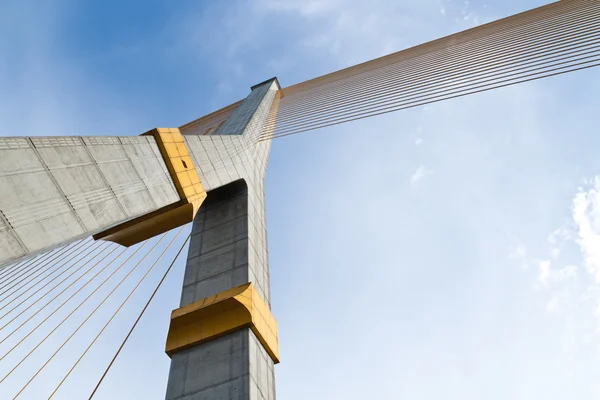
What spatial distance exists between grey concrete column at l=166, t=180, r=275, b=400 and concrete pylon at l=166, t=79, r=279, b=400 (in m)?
0.02

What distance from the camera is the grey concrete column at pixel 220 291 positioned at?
25.5 ft

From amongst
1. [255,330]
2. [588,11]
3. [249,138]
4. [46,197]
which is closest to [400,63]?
[588,11]

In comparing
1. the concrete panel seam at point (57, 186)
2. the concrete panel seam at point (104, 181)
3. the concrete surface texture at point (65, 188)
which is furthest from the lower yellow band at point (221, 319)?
the concrete panel seam at point (57, 186)

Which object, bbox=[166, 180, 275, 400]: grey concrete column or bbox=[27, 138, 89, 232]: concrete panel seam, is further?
bbox=[166, 180, 275, 400]: grey concrete column

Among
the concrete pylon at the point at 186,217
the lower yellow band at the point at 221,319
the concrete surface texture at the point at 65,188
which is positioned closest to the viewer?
the concrete surface texture at the point at 65,188

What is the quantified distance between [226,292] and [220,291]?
436 millimetres

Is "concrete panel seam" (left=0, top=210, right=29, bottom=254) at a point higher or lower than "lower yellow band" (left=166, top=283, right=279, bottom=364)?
higher

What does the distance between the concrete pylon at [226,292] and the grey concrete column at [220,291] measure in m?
0.02

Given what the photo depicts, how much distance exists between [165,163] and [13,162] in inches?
132

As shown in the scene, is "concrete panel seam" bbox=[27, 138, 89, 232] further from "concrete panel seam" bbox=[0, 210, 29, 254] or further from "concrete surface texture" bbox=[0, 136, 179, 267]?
"concrete panel seam" bbox=[0, 210, 29, 254]

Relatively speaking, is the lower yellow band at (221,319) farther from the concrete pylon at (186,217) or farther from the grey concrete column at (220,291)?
the grey concrete column at (220,291)

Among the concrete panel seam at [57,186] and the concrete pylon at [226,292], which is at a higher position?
the concrete panel seam at [57,186]

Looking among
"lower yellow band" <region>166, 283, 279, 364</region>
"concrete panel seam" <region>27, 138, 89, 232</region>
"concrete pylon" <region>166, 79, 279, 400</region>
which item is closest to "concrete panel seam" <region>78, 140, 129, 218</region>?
"concrete panel seam" <region>27, 138, 89, 232</region>

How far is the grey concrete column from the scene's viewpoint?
25.5 feet
